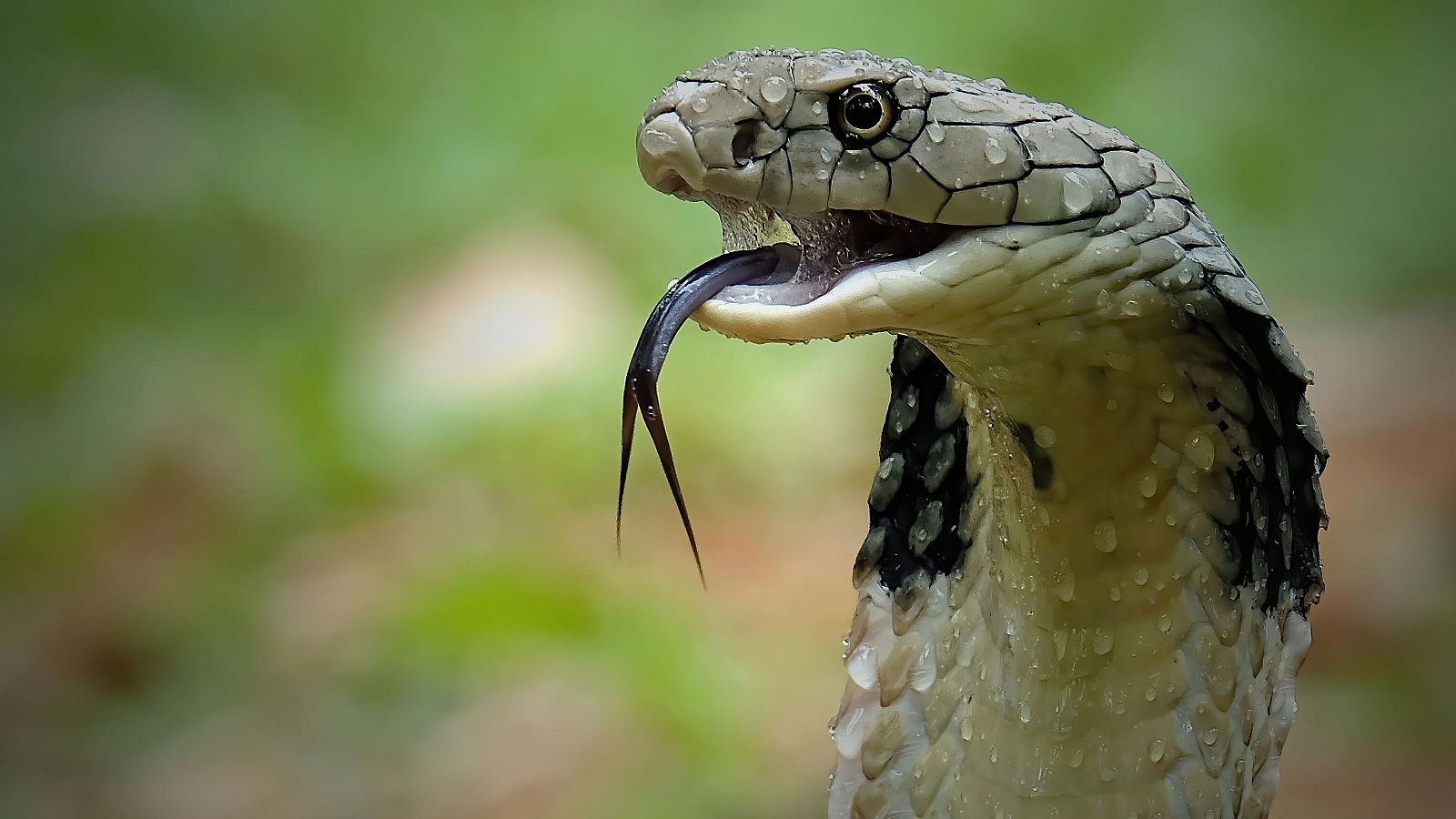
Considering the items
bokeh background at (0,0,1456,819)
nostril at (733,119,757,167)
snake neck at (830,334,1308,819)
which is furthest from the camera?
Answer: bokeh background at (0,0,1456,819)

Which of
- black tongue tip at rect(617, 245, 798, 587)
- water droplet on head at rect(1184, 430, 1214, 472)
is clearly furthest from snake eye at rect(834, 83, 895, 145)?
water droplet on head at rect(1184, 430, 1214, 472)

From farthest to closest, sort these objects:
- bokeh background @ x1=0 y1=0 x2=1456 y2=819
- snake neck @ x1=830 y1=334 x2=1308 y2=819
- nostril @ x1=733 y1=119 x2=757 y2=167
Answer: bokeh background @ x1=0 y1=0 x2=1456 y2=819 < snake neck @ x1=830 y1=334 x2=1308 y2=819 < nostril @ x1=733 y1=119 x2=757 y2=167

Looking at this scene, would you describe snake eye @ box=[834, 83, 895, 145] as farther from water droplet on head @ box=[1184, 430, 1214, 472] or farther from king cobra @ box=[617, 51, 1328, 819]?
water droplet on head @ box=[1184, 430, 1214, 472]

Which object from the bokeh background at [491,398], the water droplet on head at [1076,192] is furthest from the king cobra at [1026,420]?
the bokeh background at [491,398]

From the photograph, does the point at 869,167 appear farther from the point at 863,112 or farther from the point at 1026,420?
the point at 1026,420

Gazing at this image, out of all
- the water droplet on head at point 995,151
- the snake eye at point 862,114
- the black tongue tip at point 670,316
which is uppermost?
the snake eye at point 862,114

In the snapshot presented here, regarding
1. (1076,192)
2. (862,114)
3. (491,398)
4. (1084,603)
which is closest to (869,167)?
(862,114)

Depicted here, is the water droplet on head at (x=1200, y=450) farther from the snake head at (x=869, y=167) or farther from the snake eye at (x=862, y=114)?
the snake eye at (x=862, y=114)

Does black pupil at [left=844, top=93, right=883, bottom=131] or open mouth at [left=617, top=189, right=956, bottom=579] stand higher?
black pupil at [left=844, top=93, right=883, bottom=131]
